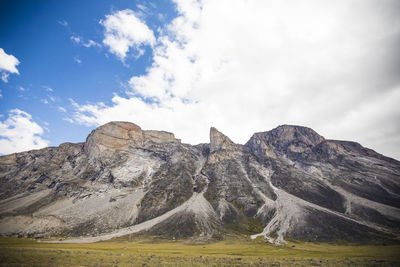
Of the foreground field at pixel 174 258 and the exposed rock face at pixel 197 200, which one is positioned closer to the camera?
the foreground field at pixel 174 258

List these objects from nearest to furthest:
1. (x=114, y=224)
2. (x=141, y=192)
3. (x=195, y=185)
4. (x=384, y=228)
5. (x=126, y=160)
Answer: (x=384, y=228), (x=114, y=224), (x=141, y=192), (x=195, y=185), (x=126, y=160)

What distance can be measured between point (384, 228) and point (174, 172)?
486ft

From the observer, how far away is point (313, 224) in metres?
107

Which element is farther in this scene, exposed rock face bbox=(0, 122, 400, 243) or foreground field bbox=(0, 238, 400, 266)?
exposed rock face bbox=(0, 122, 400, 243)

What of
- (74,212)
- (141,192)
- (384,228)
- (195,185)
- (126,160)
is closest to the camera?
(384,228)

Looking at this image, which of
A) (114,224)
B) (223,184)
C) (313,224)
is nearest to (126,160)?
(114,224)

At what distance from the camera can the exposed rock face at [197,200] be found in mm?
106062

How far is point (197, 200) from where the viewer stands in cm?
14400

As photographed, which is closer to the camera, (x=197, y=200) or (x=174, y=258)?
(x=174, y=258)

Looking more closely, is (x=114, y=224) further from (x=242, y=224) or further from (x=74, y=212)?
(x=242, y=224)

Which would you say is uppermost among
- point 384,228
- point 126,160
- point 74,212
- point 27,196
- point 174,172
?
point 126,160

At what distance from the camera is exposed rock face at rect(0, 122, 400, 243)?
10606 centimetres

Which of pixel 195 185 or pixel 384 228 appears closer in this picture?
pixel 384 228

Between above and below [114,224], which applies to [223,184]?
above
